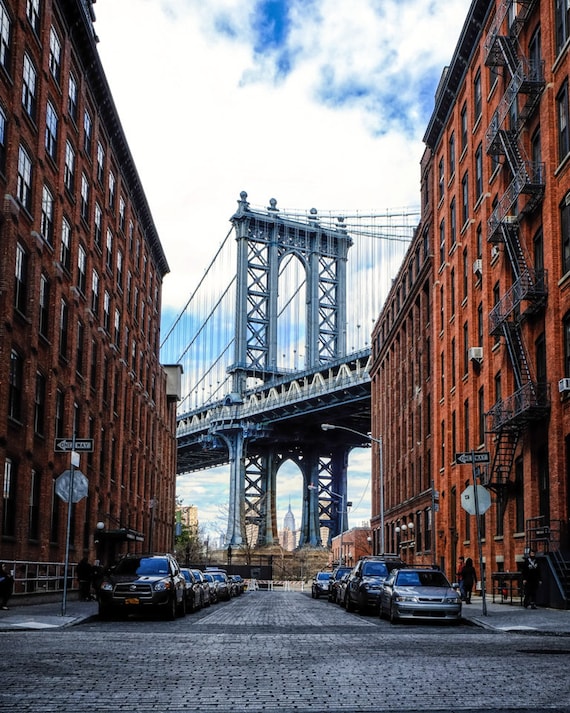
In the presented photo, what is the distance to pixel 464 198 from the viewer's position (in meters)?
45.6

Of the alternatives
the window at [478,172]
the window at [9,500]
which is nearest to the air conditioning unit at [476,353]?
the window at [478,172]

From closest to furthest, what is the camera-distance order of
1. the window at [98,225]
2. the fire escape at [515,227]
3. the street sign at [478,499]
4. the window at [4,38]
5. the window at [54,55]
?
the street sign at [478,499] → the window at [4,38] → the fire escape at [515,227] → the window at [54,55] → the window at [98,225]

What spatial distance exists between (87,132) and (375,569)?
24045 mm

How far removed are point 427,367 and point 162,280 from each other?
2647cm

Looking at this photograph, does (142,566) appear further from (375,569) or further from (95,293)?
(95,293)

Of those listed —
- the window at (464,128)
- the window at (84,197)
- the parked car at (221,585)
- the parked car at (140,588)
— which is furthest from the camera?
the window at (464,128)

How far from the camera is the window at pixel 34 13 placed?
3353cm

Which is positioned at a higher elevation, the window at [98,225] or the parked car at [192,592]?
the window at [98,225]

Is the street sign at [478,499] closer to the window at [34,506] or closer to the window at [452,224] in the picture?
the window at [34,506]

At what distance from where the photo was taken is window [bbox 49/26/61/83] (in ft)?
121

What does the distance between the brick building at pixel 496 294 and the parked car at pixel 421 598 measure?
316 centimetres

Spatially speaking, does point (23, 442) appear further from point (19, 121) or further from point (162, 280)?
point (162, 280)

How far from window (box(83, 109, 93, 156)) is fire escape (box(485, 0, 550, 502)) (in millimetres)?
16920

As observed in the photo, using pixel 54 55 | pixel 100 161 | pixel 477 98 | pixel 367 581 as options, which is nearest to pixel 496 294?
pixel 477 98
